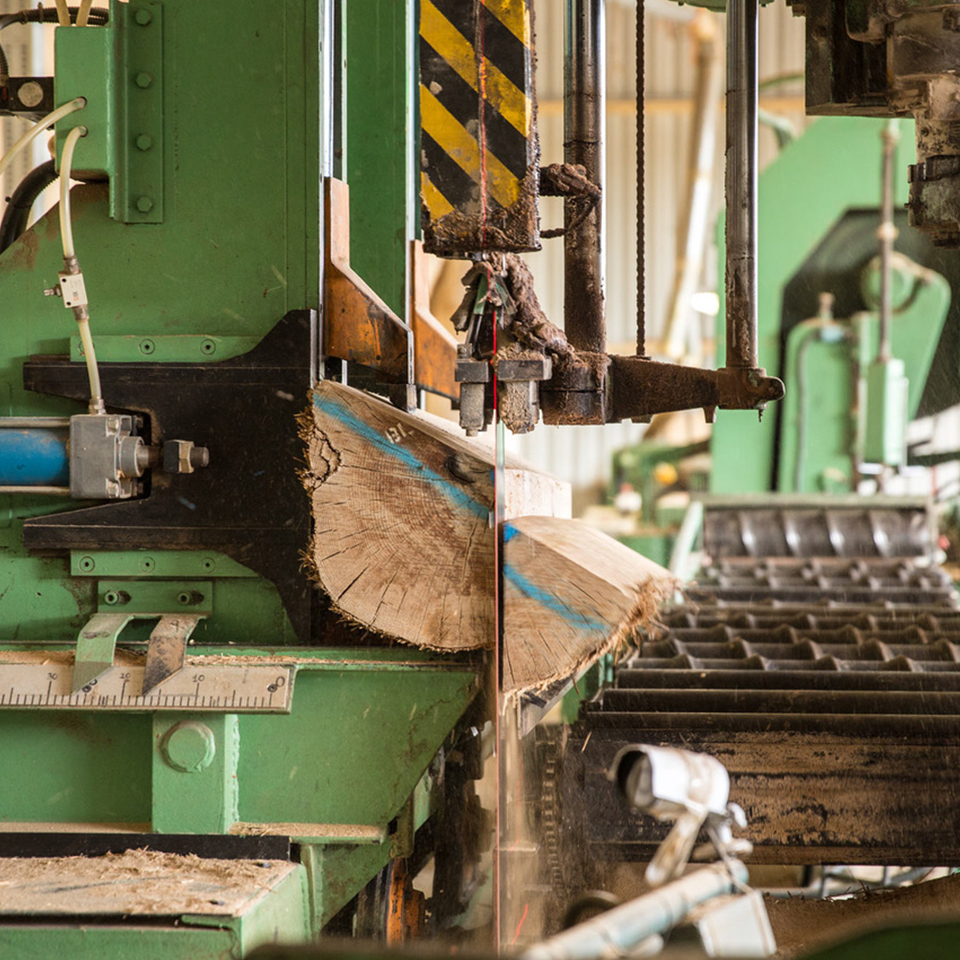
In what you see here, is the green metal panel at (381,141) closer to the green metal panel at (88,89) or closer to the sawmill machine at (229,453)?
the sawmill machine at (229,453)

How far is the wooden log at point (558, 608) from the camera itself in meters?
1.79

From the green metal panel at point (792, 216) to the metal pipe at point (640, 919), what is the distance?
459cm

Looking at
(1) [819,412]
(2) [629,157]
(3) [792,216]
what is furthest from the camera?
(2) [629,157]

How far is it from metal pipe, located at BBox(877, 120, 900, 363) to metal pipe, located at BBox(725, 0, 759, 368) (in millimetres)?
3499

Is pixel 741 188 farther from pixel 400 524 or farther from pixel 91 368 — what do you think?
pixel 91 368

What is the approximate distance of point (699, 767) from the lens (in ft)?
4.18

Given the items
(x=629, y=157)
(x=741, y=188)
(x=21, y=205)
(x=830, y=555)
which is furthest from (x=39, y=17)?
(x=629, y=157)

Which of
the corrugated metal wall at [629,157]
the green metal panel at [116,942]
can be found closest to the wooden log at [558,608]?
the green metal panel at [116,942]

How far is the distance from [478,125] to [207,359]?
1.97 ft

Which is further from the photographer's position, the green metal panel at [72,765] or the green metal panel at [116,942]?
the green metal panel at [72,765]

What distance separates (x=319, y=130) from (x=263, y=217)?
172 millimetres

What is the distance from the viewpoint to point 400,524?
1885 mm

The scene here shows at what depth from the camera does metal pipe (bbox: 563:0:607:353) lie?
82.0 inches

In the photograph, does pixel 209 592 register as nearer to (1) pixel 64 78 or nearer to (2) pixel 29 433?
(2) pixel 29 433
